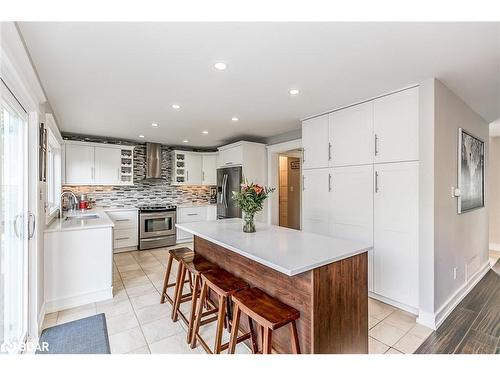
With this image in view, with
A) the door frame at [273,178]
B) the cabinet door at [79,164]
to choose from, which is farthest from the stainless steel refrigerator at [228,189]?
the cabinet door at [79,164]

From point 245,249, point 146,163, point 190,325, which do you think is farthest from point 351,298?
point 146,163

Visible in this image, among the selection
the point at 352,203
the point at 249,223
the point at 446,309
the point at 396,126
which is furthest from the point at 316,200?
the point at 446,309

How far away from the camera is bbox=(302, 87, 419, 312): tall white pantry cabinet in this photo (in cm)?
245

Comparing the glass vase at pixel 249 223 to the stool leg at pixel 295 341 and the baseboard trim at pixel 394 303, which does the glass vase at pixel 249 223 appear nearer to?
the stool leg at pixel 295 341

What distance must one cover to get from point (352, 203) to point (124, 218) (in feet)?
13.9

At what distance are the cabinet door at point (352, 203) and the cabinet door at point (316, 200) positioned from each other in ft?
0.31

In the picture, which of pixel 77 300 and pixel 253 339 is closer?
pixel 253 339

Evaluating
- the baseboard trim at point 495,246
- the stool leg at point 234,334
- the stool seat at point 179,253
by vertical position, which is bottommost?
the baseboard trim at point 495,246

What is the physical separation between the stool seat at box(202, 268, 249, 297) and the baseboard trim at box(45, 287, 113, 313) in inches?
63.1

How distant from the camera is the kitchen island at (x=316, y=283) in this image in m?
1.49

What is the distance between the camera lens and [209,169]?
606 centimetres

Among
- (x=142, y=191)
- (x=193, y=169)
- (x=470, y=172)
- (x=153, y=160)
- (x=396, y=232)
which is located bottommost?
(x=396, y=232)

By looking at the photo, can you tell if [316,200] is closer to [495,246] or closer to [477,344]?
[477,344]
